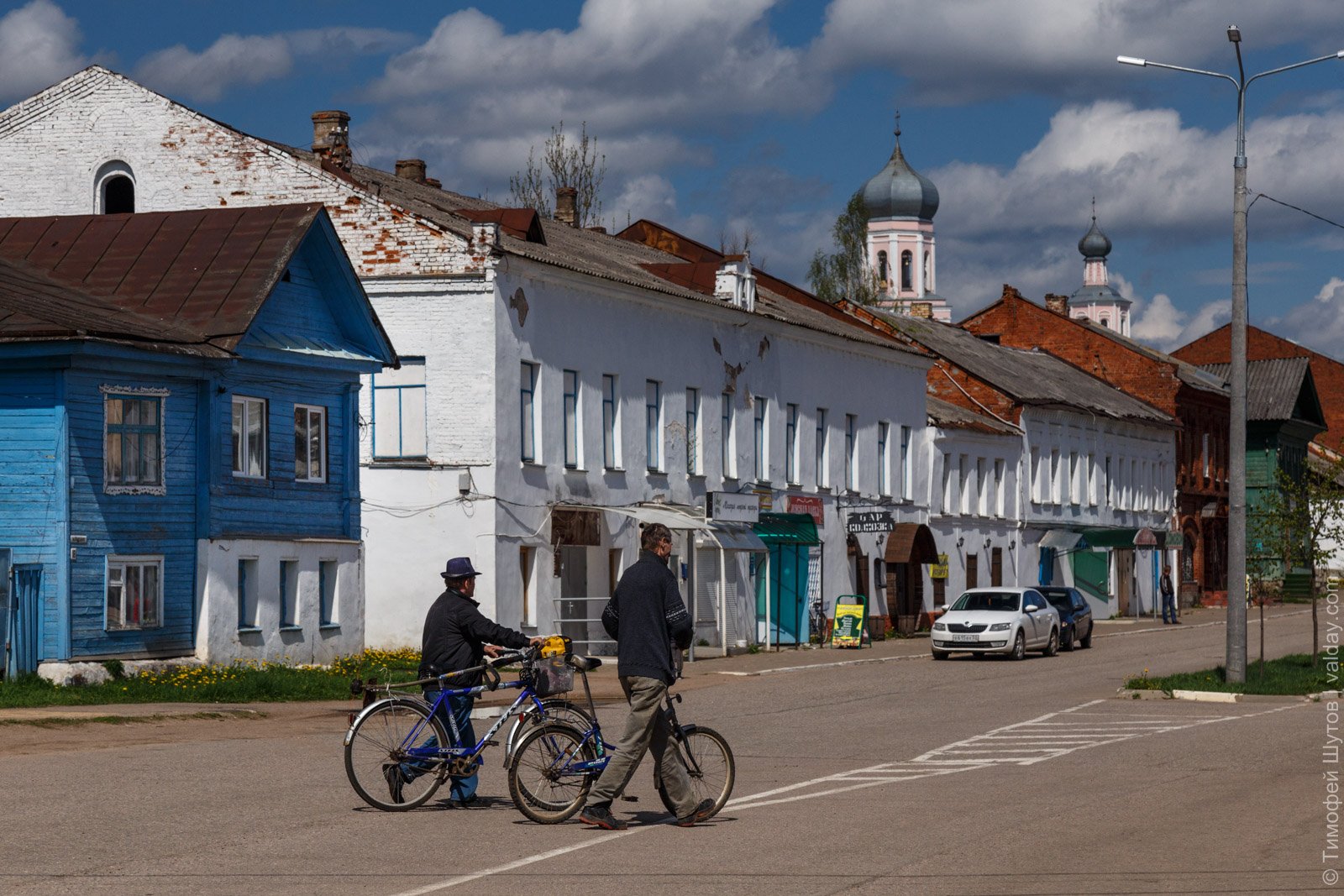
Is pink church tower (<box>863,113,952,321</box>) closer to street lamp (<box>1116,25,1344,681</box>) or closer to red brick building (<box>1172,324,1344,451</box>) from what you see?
red brick building (<box>1172,324,1344,451</box>)

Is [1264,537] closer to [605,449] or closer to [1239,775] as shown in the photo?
[605,449]

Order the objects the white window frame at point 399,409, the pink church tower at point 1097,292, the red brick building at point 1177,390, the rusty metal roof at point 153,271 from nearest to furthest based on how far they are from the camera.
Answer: the rusty metal roof at point 153,271 < the white window frame at point 399,409 < the red brick building at point 1177,390 < the pink church tower at point 1097,292

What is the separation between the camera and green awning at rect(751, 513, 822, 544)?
44.3 metres

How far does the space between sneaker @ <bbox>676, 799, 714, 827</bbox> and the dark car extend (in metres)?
29.6

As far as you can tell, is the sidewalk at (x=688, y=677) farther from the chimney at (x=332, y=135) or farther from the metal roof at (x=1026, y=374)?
the chimney at (x=332, y=135)

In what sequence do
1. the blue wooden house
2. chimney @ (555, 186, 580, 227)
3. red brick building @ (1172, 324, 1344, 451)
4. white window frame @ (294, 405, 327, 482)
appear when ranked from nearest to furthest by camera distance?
the blue wooden house
white window frame @ (294, 405, 327, 482)
chimney @ (555, 186, 580, 227)
red brick building @ (1172, 324, 1344, 451)

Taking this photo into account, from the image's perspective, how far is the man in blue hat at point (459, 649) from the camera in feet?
43.9

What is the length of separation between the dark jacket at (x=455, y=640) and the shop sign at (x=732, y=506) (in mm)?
25977

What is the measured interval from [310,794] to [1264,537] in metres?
21.4

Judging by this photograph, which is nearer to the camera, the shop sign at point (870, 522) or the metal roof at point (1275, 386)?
the shop sign at point (870, 522)

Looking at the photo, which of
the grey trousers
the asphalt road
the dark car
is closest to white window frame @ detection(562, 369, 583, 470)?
the dark car

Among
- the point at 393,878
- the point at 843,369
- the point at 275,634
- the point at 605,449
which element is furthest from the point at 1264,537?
the point at 393,878

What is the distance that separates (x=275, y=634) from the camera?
97.8 ft

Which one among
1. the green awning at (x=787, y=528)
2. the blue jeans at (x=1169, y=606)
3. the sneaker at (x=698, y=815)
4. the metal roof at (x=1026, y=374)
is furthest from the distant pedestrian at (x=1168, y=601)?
the sneaker at (x=698, y=815)
